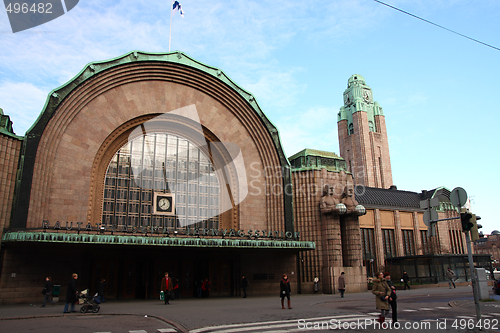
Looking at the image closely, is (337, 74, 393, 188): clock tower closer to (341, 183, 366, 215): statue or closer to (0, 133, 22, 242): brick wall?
(341, 183, 366, 215): statue

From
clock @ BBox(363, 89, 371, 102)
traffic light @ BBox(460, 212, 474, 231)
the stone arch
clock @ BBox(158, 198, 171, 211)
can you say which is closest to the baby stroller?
the stone arch

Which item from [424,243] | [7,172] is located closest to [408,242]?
[424,243]

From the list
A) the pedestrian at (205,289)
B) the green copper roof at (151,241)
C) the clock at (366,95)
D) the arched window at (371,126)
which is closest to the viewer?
the green copper roof at (151,241)

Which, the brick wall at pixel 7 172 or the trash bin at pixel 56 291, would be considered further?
the trash bin at pixel 56 291

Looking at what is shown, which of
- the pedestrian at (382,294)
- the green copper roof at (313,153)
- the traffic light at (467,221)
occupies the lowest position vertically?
the pedestrian at (382,294)

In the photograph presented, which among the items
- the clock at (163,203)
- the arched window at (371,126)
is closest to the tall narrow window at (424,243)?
the arched window at (371,126)

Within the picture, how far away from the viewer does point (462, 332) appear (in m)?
11.0

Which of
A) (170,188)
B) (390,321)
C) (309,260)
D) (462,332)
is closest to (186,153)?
(170,188)

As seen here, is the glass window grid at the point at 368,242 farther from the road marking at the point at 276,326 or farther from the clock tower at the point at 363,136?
the road marking at the point at 276,326

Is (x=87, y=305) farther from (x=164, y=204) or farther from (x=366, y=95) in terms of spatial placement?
(x=366, y=95)

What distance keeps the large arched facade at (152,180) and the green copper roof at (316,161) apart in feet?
5.50

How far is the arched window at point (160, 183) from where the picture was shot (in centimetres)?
2750

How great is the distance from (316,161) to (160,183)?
1344 centimetres

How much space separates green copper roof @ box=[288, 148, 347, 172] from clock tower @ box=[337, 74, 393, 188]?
62.0 meters
